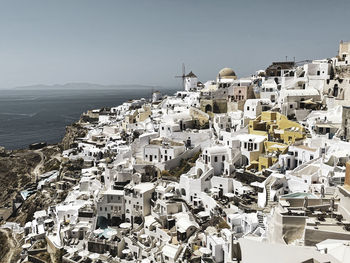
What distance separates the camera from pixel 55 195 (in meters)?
42.2

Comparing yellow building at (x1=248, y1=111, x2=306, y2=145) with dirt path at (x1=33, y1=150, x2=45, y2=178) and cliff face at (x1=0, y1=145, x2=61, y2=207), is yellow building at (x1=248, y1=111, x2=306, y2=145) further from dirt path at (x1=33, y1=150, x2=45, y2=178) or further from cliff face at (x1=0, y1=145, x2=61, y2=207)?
dirt path at (x1=33, y1=150, x2=45, y2=178)

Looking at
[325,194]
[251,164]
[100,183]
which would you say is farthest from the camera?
[100,183]

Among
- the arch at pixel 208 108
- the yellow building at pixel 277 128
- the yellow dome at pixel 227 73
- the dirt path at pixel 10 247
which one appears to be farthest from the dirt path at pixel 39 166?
→ the yellow building at pixel 277 128

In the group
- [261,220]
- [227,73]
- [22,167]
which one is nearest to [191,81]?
[227,73]

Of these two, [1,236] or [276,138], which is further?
[1,236]

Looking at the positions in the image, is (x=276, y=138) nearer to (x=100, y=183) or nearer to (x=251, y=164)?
(x=251, y=164)

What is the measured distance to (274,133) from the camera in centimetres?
3228

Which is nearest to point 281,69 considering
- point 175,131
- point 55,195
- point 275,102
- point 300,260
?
point 275,102

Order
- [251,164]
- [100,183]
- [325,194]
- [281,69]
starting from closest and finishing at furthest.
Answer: [325,194] → [251,164] → [100,183] → [281,69]

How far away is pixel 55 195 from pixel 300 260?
38030 millimetres

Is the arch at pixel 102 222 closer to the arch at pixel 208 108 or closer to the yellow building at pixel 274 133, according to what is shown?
the yellow building at pixel 274 133

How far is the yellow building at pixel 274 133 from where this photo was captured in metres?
29.6

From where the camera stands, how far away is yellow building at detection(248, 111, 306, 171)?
29578mm

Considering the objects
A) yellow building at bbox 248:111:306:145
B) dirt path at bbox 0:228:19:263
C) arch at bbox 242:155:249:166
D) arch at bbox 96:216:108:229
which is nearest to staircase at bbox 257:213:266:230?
arch at bbox 242:155:249:166
